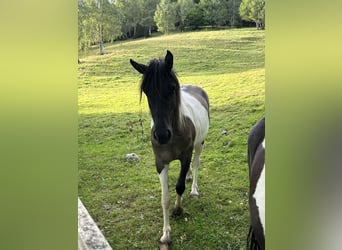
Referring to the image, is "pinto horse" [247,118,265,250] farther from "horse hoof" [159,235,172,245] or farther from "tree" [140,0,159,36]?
"tree" [140,0,159,36]

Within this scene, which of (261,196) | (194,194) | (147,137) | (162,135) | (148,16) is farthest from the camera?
(194,194)

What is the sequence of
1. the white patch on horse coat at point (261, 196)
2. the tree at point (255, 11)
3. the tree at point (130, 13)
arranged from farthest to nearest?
the tree at point (130, 13) → the tree at point (255, 11) → the white patch on horse coat at point (261, 196)

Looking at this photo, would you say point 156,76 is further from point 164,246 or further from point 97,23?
point 164,246

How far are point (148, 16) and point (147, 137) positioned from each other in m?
0.50

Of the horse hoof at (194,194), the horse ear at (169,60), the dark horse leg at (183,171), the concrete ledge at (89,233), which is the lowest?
the concrete ledge at (89,233)

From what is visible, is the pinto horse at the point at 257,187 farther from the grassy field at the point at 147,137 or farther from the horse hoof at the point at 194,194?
the horse hoof at the point at 194,194

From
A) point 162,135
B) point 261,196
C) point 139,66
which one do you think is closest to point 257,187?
point 261,196

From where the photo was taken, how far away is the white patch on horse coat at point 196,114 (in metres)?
1.63

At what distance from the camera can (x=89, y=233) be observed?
1.56 meters

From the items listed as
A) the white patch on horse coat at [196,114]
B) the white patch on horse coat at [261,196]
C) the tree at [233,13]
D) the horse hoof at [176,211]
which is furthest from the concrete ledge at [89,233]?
the tree at [233,13]

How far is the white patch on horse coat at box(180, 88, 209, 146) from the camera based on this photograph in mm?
1626
